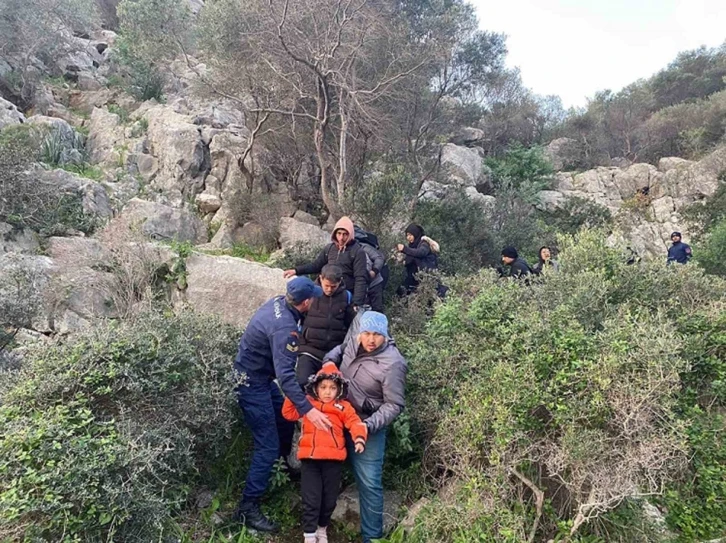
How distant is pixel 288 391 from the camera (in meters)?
3.56

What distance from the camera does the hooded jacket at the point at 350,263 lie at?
5.58m

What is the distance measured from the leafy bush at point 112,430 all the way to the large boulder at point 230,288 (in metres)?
2.73

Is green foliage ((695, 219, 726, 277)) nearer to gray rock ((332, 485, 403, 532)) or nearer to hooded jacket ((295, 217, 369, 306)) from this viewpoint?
hooded jacket ((295, 217, 369, 306))

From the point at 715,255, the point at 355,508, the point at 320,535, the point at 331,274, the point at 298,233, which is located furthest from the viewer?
the point at 298,233

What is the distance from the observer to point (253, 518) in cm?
380

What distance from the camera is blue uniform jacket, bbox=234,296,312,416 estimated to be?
3.67 m

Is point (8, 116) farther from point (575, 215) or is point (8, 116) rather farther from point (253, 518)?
point (575, 215)

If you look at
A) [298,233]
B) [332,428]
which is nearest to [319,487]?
[332,428]

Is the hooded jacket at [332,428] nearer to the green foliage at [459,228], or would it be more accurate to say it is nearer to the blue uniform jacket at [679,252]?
the green foliage at [459,228]

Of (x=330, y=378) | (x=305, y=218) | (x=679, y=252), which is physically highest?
(x=679, y=252)

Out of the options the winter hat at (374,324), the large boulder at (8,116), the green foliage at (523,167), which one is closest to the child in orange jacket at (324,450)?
the winter hat at (374,324)

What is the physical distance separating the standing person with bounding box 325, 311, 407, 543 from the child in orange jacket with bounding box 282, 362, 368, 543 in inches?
5.8

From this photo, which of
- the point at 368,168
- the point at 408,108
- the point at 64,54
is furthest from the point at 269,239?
the point at 64,54

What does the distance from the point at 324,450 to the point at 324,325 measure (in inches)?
53.8
